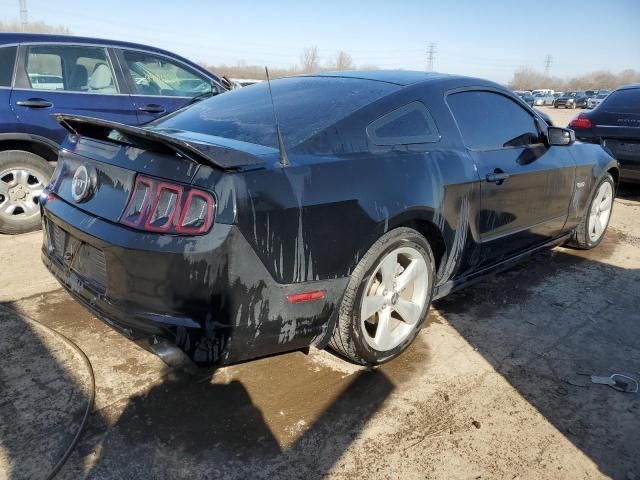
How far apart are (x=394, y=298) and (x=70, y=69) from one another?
13.1 ft

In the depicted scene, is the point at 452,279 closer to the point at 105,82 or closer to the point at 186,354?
the point at 186,354

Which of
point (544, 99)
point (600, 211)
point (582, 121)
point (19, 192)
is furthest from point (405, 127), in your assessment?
point (544, 99)

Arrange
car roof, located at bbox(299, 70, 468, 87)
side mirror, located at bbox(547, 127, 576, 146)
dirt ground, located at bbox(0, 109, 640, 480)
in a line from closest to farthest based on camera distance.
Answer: dirt ground, located at bbox(0, 109, 640, 480)
car roof, located at bbox(299, 70, 468, 87)
side mirror, located at bbox(547, 127, 576, 146)

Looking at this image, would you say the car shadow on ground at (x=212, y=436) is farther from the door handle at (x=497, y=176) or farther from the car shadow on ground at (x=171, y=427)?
the door handle at (x=497, y=176)

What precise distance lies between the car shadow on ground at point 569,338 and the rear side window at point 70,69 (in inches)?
151

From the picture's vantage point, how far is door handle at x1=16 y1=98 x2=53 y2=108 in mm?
4462

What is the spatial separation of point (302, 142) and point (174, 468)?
4.77ft

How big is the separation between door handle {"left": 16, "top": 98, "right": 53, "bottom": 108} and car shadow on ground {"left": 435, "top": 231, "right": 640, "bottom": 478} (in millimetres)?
3796

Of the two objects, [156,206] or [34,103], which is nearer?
[156,206]

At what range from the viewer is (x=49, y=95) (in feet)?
15.2

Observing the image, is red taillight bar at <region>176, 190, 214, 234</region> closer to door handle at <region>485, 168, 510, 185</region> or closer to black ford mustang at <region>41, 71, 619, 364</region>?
black ford mustang at <region>41, 71, 619, 364</region>

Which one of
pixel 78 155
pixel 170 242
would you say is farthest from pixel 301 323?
pixel 78 155

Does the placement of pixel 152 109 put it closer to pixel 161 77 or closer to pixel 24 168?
pixel 161 77

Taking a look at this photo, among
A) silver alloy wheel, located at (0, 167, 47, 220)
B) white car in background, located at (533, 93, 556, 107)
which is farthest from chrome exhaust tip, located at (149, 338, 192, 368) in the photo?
white car in background, located at (533, 93, 556, 107)
